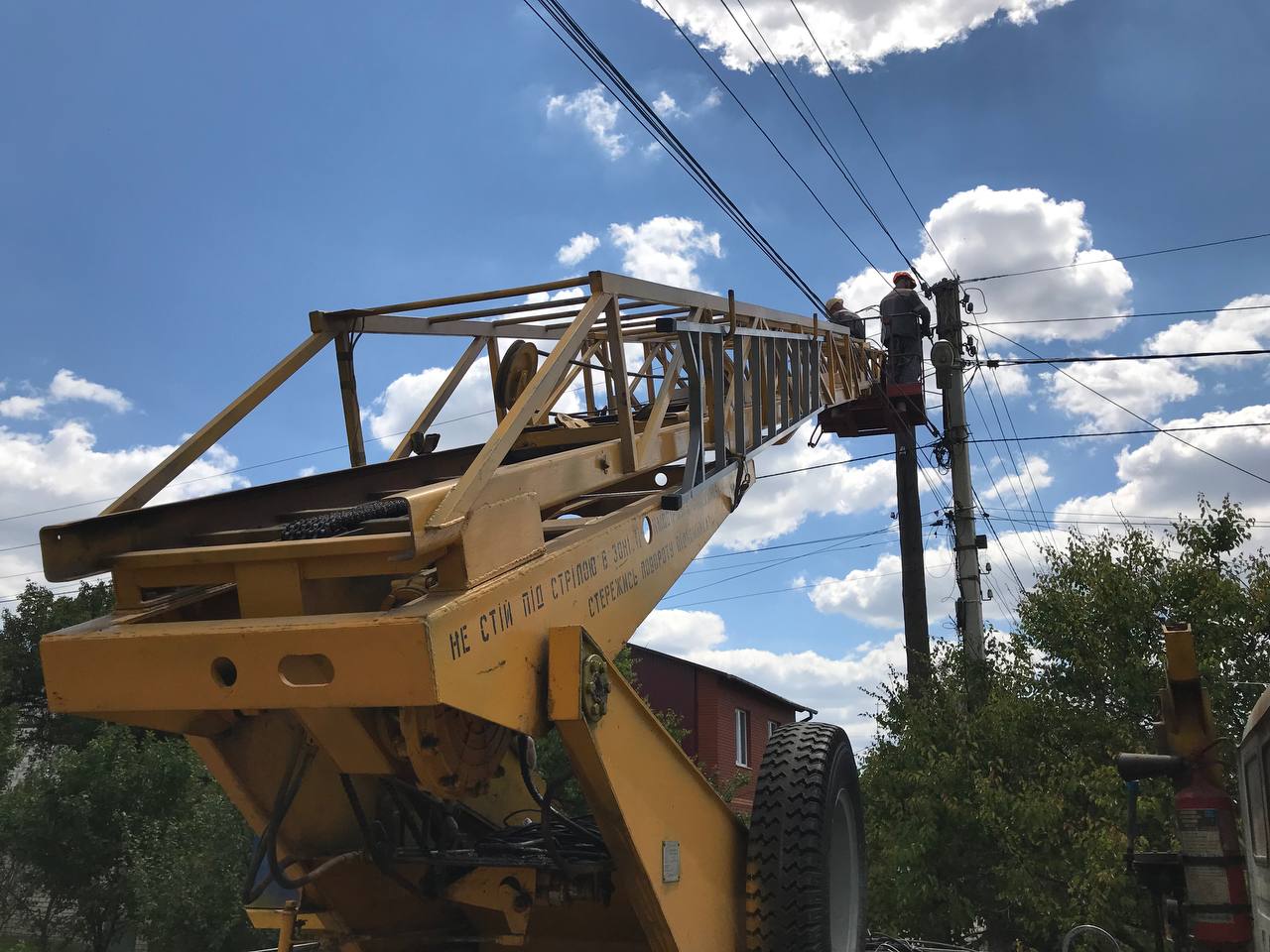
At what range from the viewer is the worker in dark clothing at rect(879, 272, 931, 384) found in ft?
58.9

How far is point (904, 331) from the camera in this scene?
18.0m

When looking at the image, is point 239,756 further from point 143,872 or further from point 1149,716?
point 143,872

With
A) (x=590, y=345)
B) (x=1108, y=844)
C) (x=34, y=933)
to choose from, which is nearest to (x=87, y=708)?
(x=590, y=345)

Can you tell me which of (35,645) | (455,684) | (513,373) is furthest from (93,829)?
(455,684)

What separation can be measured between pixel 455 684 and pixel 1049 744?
14592 millimetres

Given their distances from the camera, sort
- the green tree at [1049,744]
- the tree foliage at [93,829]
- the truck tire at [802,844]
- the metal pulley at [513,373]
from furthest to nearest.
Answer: the tree foliage at [93,829]
the green tree at [1049,744]
the metal pulley at [513,373]
the truck tire at [802,844]

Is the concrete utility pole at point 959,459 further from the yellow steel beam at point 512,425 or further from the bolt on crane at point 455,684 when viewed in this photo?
the yellow steel beam at point 512,425

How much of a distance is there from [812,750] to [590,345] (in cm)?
428

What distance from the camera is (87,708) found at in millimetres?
3525

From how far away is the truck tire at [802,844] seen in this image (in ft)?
15.6

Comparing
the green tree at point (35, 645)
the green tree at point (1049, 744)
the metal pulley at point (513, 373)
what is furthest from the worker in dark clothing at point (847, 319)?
the green tree at point (35, 645)

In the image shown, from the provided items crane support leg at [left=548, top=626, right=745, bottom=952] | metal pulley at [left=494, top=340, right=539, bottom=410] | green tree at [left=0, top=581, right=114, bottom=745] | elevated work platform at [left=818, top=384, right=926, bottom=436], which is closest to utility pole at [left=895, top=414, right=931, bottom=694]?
elevated work platform at [left=818, top=384, right=926, bottom=436]

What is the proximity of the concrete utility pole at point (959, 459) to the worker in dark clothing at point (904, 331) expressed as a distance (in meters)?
0.31

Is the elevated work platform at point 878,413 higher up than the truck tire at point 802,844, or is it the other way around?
the elevated work platform at point 878,413
